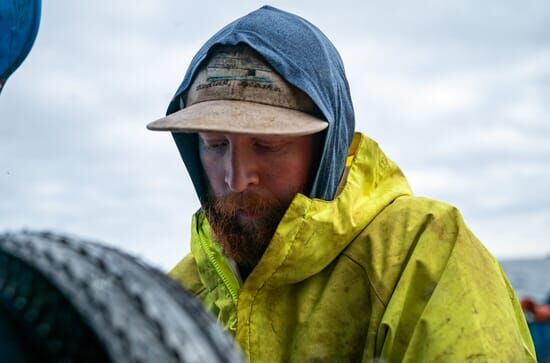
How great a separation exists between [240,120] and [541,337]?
17.2 feet

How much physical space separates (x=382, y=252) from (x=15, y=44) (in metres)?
1.27

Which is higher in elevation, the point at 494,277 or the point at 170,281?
the point at 170,281

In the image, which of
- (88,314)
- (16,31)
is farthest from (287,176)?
(88,314)

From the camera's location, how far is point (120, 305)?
1005 mm

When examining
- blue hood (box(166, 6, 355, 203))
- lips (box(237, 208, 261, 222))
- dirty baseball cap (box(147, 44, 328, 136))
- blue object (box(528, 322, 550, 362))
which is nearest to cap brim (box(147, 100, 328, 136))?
dirty baseball cap (box(147, 44, 328, 136))

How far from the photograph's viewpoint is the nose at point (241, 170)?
272 cm

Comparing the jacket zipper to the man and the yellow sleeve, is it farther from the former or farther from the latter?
the yellow sleeve

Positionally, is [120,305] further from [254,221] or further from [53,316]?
[254,221]

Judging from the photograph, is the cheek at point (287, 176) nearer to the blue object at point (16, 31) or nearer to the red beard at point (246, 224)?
the red beard at point (246, 224)

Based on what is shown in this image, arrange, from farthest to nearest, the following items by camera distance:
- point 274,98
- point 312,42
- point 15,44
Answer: point 312,42 < point 274,98 < point 15,44

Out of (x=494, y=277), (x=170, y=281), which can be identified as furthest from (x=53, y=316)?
(x=494, y=277)

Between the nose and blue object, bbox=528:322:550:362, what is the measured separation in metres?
4.93

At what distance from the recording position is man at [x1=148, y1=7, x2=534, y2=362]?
2449 mm

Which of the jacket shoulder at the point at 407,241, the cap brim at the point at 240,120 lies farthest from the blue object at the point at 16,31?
the jacket shoulder at the point at 407,241
